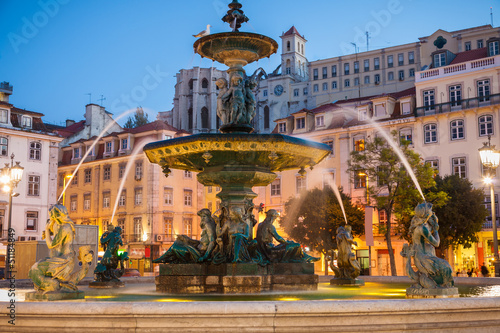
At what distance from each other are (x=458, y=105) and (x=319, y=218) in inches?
500

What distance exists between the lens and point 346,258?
1283 cm

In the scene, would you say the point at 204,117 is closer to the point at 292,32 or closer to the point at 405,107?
the point at 292,32

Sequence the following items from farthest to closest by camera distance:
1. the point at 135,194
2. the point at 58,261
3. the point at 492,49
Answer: the point at 135,194 → the point at 492,49 → the point at 58,261

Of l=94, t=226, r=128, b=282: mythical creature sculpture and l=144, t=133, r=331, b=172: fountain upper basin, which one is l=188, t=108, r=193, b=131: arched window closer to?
l=94, t=226, r=128, b=282: mythical creature sculpture

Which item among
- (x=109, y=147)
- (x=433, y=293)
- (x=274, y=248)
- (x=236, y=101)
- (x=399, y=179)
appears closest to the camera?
(x=433, y=293)

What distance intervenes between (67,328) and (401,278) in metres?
10.5

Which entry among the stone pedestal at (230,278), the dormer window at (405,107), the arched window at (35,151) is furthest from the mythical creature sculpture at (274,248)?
the arched window at (35,151)

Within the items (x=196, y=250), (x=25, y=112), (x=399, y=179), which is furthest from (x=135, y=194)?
(x=196, y=250)

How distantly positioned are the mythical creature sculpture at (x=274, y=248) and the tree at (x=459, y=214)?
26063 millimetres

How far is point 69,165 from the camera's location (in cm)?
5869

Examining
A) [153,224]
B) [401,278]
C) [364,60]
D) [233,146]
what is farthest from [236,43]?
[364,60]

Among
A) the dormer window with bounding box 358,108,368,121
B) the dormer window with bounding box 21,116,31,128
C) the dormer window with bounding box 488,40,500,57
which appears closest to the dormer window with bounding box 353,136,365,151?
the dormer window with bounding box 358,108,368,121

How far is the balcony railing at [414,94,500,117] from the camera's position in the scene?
40906 mm

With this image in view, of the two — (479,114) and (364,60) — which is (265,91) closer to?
(364,60)
